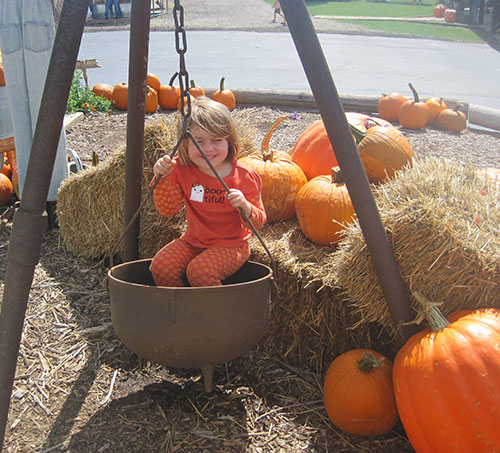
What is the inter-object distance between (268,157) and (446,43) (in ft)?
53.4

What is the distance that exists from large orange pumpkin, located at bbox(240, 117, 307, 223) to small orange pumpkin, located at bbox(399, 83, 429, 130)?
4.64 m

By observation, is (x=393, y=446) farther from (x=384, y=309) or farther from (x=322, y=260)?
(x=322, y=260)

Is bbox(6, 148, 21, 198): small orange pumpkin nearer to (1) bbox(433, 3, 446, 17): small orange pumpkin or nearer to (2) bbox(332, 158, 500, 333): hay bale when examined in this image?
(2) bbox(332, 158, 500, 333): hay bale

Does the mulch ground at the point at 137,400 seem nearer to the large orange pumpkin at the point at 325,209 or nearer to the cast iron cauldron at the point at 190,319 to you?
the cast iron cauldron at the point at 190,319

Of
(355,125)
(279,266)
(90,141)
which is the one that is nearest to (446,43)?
(90,141)

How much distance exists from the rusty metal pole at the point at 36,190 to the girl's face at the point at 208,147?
25.0 inches

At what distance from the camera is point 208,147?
94.7 inches

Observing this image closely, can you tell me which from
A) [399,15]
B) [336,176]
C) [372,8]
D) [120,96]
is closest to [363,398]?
[336,176]

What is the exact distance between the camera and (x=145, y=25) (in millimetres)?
2453

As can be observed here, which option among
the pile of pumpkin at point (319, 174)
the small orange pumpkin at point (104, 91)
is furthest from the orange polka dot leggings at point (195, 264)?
the small orange pumpkin at point (104, 91)

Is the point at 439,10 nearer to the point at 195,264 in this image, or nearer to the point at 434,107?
the point at 434,107

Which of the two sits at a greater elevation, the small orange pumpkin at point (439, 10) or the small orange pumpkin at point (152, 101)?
the small orange pumpkin at point (439, 10)

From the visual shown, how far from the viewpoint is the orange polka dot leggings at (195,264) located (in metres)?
2.40

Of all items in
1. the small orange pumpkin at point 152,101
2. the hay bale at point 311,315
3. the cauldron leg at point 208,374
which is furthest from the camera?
the small orange pumpkin at point 152,101
